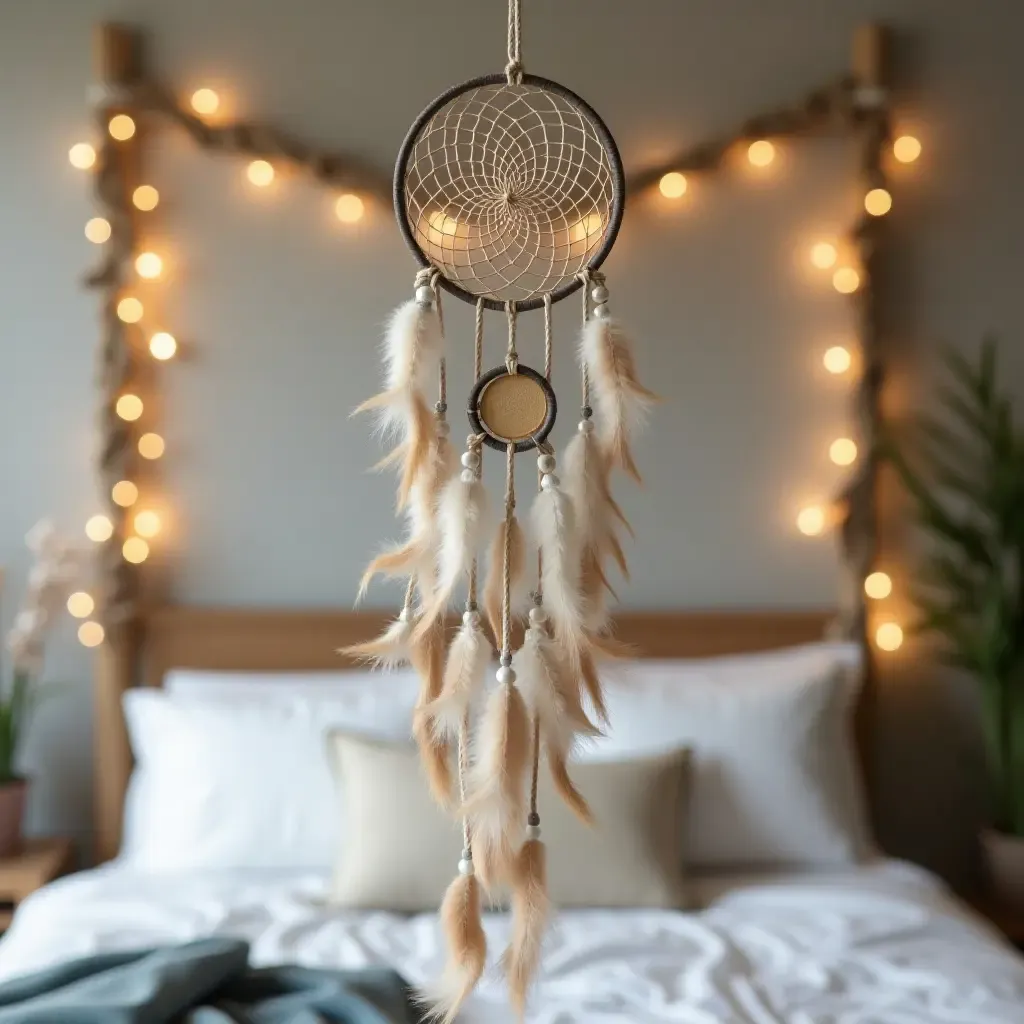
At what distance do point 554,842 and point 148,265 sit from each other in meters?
1.57

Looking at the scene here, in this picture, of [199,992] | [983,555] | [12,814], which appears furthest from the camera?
[983,555]

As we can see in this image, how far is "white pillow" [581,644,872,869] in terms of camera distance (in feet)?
7.61

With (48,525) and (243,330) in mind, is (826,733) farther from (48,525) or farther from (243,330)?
(48,525)

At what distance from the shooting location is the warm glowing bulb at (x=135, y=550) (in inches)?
105

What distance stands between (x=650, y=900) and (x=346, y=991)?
69 centimetres

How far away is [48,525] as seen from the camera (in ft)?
8.48

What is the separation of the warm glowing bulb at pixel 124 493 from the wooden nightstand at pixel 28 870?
2.51 ft

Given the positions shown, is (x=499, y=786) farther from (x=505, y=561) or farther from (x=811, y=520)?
(x=811, y=520)

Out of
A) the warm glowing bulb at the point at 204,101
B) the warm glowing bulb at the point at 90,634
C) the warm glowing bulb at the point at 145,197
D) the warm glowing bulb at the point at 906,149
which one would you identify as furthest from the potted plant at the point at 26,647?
the warm glowing bulb at the point at 906,149

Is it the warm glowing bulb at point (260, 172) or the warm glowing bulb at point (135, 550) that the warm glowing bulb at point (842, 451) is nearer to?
the warm glowing bulb at point (260, 172)

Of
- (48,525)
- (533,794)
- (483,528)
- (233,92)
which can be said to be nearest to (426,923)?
(533,794)

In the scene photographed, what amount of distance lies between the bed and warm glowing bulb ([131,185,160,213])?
144 cm

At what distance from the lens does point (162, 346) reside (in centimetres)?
265

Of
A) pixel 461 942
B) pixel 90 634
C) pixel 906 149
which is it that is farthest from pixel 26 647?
pixel 906 149
